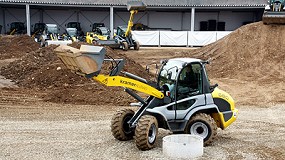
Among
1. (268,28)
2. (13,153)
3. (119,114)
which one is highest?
(268,28)

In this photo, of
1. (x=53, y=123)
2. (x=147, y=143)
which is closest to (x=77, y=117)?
(x=53, y=123)

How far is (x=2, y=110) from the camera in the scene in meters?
12.3

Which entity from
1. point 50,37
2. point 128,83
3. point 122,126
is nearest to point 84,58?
point 128,83

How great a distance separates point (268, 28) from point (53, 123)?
54.1 feet

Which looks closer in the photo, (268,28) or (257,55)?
(257,55)

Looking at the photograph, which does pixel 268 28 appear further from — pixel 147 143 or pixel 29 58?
pixel 147 143

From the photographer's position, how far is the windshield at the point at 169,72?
8.55 meters

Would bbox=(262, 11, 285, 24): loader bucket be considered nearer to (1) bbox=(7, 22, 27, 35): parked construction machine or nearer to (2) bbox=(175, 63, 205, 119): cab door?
(2) bbox=(175, 63, 205, 119): cab door

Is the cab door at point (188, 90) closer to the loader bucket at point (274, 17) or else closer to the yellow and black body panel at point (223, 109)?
the yellow and black body panel at point (223, 109)

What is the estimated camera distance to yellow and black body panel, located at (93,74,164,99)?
7645 mm

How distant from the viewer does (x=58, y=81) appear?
16203mm

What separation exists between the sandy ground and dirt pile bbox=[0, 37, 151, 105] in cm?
75

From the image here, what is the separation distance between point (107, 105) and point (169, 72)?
511 cm

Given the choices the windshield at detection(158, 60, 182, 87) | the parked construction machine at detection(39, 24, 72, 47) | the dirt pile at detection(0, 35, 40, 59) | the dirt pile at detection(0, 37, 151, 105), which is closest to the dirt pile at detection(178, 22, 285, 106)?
the dirt pile at detection(0, 37, 151, 105)
